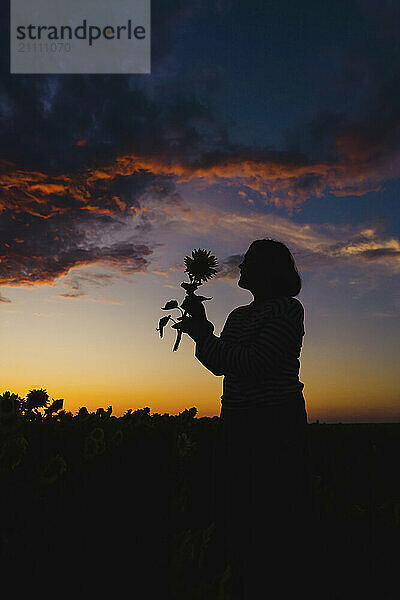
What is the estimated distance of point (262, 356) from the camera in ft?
11.6

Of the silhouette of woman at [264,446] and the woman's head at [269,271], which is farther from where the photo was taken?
the woman's head at [269,271]

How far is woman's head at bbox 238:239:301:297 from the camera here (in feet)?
13.0

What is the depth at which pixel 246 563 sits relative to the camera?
3660 mm

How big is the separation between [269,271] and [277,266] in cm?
6

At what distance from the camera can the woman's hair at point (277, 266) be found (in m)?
3.95

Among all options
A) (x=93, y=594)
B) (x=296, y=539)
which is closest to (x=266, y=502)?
(x=296, y=539)

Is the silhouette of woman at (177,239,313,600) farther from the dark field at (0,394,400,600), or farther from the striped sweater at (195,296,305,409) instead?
the dark field at (0,394,400,600)

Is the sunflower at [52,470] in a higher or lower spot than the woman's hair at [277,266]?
lower

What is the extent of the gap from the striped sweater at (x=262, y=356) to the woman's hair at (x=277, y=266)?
0.17 m

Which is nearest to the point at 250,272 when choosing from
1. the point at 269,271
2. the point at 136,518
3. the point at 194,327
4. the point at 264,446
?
the point at 269,271

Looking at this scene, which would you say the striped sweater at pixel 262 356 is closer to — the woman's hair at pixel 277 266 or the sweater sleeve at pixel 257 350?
the sweater sleeve at pixel 257 350

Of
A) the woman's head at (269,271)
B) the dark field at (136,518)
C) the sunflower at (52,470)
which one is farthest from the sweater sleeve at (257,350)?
the sunflower at (52,470)

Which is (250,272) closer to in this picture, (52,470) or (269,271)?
(269,271)

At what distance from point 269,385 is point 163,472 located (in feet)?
11.2
